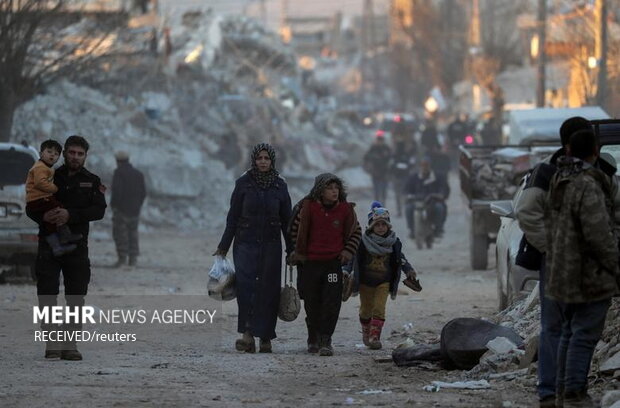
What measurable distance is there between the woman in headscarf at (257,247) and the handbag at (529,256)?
3.70m

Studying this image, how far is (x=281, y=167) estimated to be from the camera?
4319 cm

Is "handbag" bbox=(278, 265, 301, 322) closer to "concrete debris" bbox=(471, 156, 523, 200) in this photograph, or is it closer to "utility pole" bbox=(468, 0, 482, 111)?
"concrete debris" bbox=(471, 156, 523, 200)

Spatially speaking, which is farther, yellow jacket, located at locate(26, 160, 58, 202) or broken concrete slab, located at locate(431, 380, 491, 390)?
yellow jacket, located at locate(26, 160, 58, 202)

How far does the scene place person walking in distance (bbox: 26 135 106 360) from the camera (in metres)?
12.2

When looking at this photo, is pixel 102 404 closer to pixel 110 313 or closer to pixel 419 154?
pixel 110 313

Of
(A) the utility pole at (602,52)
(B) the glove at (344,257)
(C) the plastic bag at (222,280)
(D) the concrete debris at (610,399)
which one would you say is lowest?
(D) the concrete debris at (610,399)

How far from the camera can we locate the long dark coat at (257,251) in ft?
42.8

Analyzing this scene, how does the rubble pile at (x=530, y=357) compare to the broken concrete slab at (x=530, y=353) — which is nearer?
the rubble pile at (x=530, y=357)

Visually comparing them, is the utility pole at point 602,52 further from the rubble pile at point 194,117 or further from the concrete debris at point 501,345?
the concrete debris at point 501,345

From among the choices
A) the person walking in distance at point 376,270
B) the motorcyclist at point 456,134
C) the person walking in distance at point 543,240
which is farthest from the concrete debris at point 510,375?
the motorcyclist at point 456,134

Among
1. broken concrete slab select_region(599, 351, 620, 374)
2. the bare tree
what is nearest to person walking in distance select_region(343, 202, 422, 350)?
broken concrete slab select_region(599, 351, 620, 374)

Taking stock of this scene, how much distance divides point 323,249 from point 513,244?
107 inches

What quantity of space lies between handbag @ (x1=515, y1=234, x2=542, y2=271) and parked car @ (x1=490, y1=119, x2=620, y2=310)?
220cm

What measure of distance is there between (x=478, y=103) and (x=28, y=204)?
2681 inches
